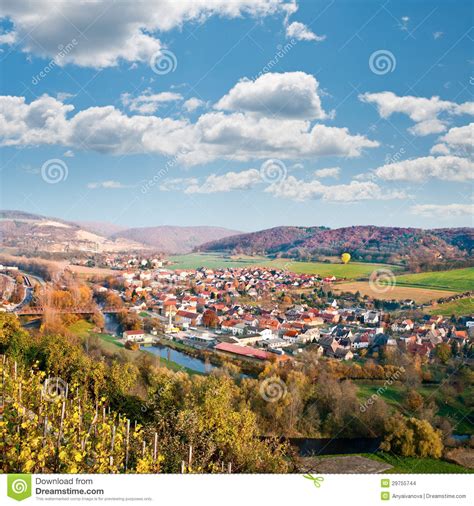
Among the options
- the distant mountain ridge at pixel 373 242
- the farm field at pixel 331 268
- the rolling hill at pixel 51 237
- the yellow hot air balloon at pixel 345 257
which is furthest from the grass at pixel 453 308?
the rolling hill at pixel 51 237

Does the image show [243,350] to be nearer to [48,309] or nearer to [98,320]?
[98,320]

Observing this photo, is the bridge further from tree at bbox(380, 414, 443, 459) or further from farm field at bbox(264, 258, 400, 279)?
tree at bbox(380, 414, 443, 459)

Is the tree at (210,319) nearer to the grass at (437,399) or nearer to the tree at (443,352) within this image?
the grass at (437,399)

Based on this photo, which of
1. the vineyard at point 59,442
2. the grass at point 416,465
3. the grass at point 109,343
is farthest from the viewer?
the grass at point 109,343

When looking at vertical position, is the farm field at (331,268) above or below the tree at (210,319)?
above

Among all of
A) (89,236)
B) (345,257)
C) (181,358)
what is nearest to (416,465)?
(181,358)

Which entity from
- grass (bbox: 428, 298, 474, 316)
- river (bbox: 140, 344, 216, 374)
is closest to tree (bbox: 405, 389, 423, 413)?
grass (bbox: 428, 298, 474, 316)
